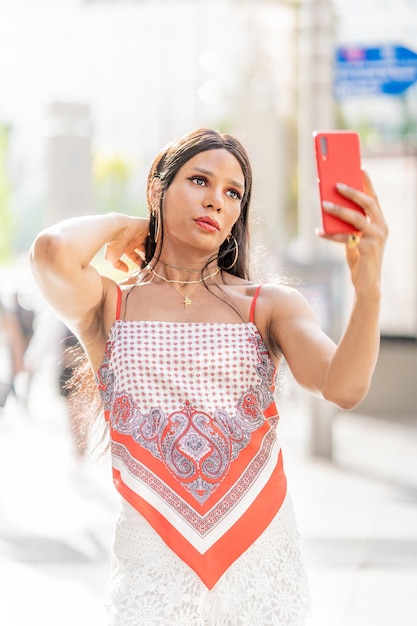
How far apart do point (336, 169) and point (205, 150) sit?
0.42m

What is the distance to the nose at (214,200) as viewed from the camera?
2.11 metres

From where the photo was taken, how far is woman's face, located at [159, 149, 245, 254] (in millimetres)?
2127

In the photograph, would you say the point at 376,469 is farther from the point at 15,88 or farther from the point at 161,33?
the point at 15,88

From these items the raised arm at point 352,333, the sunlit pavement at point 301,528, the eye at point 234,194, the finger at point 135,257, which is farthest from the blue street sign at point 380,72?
the raised arm at point 352,333

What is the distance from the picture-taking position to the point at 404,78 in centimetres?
788

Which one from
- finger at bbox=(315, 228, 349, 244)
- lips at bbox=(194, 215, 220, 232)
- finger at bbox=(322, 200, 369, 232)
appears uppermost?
finger at bbox=(322, 200, 369, 232)

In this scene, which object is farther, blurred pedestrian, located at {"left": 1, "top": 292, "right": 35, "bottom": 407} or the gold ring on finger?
blurred pedestrian, located at {"left": 1, "top": 292, "right": 35, "bottom": 407}

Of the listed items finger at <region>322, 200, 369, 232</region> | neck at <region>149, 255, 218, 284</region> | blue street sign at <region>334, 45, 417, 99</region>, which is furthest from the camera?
blue street sign at <region>334, 45, 417, 99</region>

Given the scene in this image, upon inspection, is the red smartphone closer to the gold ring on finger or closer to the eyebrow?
the gold ring on finger

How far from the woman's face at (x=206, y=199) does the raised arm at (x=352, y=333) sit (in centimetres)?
22

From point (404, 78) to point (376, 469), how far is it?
112 inches

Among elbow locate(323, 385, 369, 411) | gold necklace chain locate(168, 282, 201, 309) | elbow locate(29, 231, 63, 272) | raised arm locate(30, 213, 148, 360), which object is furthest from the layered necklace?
elbow locate(323, 385, 369, 411)

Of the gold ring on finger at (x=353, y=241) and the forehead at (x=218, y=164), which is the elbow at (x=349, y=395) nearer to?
the gold ring on finger at (x=353, y=241)

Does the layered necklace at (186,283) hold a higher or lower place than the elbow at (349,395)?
higher
